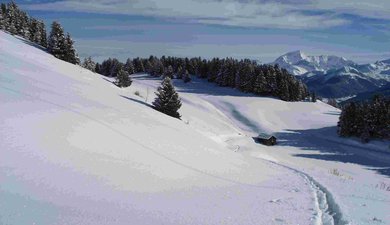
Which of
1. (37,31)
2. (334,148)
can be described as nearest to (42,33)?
(37,31)

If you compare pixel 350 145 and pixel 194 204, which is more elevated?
pixel 194 204

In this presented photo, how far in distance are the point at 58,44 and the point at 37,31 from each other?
27.6 metres

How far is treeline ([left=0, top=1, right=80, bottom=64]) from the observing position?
83.6 meters

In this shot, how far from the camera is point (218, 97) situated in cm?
12169

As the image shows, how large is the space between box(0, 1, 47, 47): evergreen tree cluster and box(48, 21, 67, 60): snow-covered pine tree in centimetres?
1740

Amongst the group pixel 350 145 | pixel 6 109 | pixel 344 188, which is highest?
pixel 6 109

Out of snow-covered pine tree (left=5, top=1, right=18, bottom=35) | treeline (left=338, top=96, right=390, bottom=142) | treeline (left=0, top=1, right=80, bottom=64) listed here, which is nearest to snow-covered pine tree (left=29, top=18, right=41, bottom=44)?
treeline (left=0, top=1, right=80, bottom=64)

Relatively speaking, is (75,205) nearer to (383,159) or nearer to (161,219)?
(161,219)

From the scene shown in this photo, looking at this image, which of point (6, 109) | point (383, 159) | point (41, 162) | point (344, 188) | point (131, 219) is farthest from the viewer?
point (383, 159)

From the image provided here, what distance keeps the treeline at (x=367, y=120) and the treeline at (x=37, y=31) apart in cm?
5302

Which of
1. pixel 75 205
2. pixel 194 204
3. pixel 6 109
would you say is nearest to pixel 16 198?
pixel 75 205

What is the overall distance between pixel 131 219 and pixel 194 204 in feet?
9.87

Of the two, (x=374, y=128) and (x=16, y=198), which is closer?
(x=16, y=198)

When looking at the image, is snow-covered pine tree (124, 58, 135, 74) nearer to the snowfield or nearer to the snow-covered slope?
the snowfield
